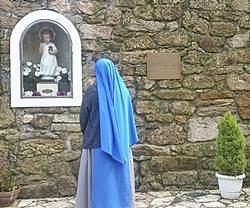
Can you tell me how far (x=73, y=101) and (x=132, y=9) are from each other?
3.73 ft

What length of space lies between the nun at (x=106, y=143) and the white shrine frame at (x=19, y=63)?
966 mm

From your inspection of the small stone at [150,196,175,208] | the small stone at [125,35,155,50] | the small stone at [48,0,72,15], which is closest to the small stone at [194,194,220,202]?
the small stone at [150,196,175,208]

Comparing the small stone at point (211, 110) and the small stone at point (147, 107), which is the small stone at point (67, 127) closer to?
the small stone at point (147, 107)

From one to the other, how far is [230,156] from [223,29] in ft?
4.49

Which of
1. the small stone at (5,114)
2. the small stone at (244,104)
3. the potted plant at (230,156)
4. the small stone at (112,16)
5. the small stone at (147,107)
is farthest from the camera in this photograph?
the small stone at (244,104)

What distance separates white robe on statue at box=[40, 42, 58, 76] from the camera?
4316mm

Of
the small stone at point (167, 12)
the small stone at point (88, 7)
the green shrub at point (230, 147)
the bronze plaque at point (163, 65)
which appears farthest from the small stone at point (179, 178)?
the small stone at point (88, 7)

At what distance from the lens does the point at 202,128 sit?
450cm

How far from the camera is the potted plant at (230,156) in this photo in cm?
407

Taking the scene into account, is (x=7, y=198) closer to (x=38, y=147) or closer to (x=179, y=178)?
(x=38, y=147)

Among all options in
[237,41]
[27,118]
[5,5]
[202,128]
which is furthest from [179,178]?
[5,5]

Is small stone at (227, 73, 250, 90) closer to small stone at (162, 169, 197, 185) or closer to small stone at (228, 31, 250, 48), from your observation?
small stone at (228, 31, 250, 48)

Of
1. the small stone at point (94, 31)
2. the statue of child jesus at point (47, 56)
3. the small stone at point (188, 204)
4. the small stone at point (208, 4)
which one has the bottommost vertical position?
the small stone at point (188, 204)

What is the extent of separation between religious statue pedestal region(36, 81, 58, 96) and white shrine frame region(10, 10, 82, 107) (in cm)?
7
